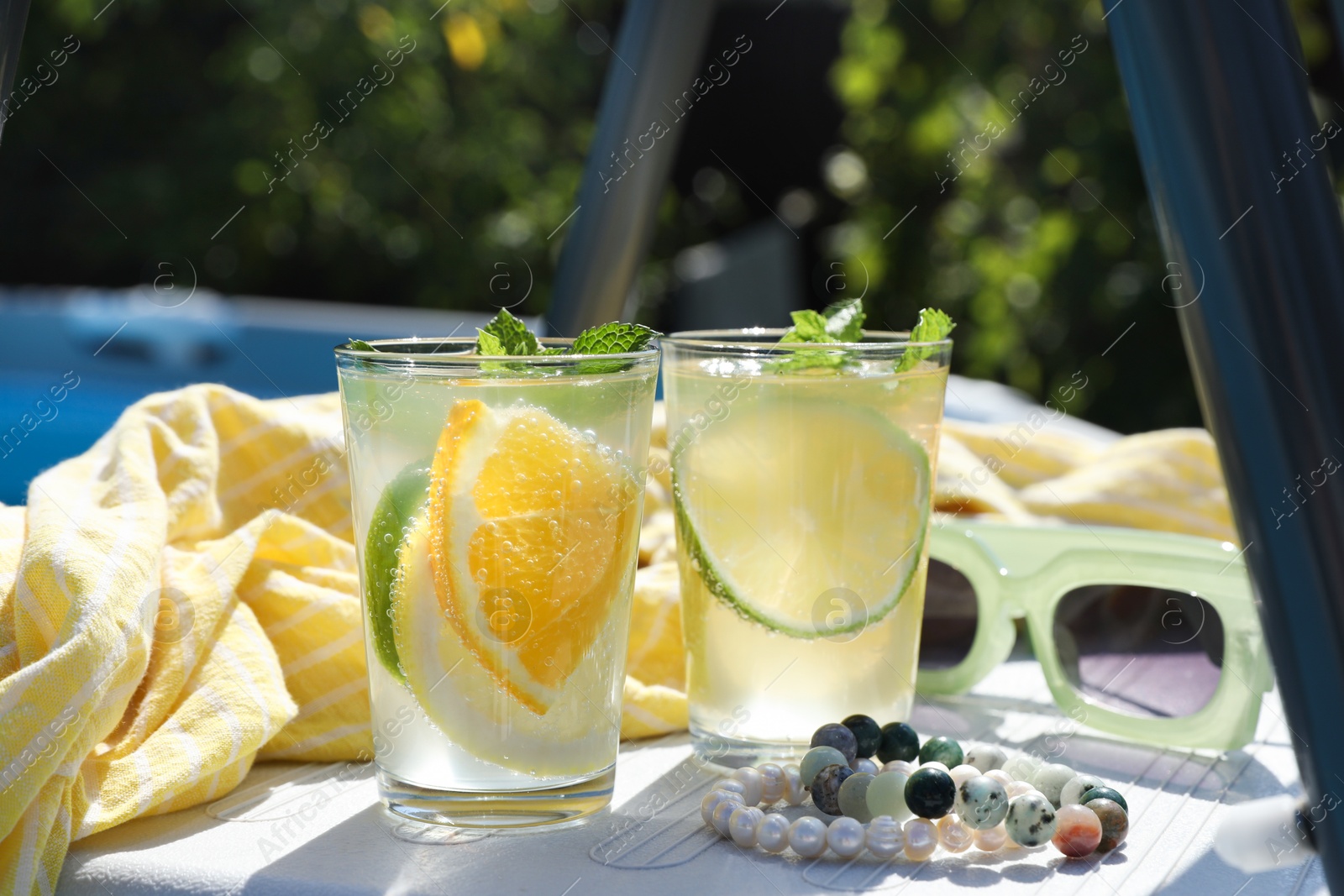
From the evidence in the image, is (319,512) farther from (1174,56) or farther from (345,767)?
(1174,56)

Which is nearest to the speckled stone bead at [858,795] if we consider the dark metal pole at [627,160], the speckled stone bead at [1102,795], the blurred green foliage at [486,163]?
the speckled stone bead at [1102,795]

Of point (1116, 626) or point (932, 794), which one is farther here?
point (1116, 626)

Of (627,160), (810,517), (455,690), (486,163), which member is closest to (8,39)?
(455,690)

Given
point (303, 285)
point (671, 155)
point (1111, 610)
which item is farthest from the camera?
point (303, 285)

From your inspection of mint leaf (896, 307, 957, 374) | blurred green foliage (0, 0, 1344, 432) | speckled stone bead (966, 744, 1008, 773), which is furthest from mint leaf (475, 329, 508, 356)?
blurred green foliage (0, 0, 1344, 432)

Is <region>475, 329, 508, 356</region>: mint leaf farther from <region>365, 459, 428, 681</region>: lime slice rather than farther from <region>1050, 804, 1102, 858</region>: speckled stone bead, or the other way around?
<region>1050, 804, 1102, 858</region>: speckled stone bead

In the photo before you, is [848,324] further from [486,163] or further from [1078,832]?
[486,163]

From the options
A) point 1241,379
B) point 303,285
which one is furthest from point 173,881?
point 303,285
